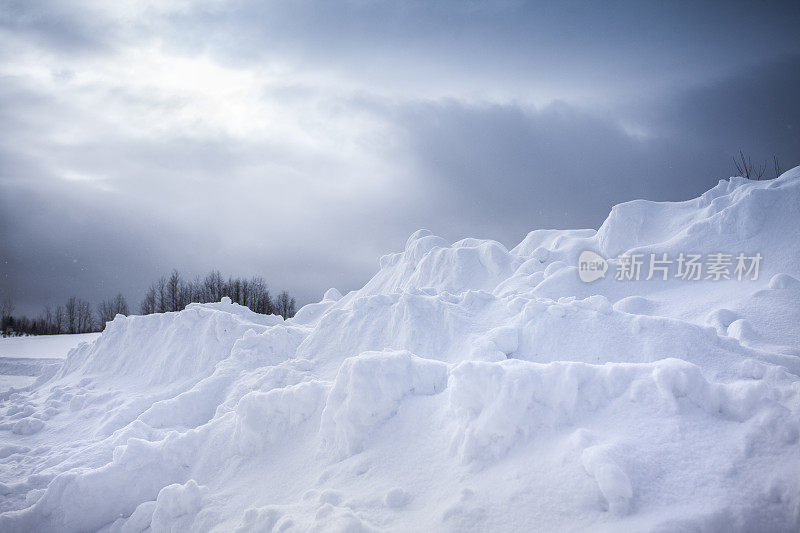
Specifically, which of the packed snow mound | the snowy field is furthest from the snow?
the packed snow mound

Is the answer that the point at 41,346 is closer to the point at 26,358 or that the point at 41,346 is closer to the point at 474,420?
the point at 26,358

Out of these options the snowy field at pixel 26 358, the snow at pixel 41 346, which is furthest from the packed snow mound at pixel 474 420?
the snow at pixel 41 346

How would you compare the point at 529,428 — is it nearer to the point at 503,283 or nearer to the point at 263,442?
the point at 263,442

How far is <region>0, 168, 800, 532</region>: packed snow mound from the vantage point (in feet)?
11.5

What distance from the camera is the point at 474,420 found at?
4.41m

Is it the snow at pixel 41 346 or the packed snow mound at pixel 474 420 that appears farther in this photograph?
the snow at pixel 41 346

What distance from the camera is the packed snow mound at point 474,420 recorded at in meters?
3.51

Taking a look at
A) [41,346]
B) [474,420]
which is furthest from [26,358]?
[474,420]

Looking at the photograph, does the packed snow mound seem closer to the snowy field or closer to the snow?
the snowy field

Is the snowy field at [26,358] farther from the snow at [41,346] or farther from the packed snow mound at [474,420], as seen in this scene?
the packed snow mound at [474,420]

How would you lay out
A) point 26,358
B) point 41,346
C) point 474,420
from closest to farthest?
point 474,420 < point 26,358 < point 41,346

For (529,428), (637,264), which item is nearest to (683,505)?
(529,428)

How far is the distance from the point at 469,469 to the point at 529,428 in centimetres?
65

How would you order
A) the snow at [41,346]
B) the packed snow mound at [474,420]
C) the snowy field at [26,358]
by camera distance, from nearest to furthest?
the packed snow mound at [474,420] → the snowy field at [26,358] → the snow at [41,346]
